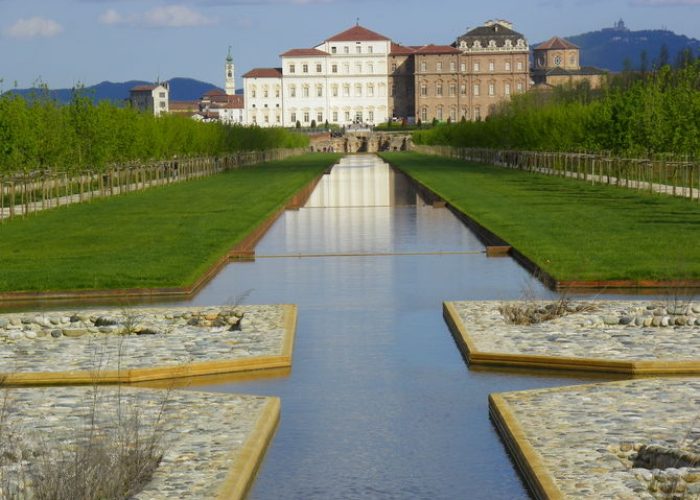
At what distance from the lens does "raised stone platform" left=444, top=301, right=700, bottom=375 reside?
1318 cm

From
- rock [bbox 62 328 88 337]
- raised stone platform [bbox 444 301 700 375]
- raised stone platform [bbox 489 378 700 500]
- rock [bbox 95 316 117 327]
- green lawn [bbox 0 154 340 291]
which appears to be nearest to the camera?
raised stone platform [bbox 489 378 700 500]

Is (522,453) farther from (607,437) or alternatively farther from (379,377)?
(379,377)

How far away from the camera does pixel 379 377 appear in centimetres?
1338

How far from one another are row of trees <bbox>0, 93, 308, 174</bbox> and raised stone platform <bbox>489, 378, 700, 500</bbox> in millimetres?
27011

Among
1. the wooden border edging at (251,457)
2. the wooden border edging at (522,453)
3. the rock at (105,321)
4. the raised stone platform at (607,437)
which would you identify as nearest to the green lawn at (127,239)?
the rock at (105,321)

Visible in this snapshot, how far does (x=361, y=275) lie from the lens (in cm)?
2189

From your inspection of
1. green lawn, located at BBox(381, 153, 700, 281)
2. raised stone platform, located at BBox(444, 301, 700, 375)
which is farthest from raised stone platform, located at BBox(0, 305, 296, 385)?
green lawn, located at BBox(381, 153, 700, 281)

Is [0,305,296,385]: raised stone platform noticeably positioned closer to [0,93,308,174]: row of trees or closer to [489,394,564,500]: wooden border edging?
[489,394,564,500]: wooden border edging

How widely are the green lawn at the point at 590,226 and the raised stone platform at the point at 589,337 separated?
3.37 m

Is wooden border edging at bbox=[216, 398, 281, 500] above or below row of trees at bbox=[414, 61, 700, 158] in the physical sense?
below

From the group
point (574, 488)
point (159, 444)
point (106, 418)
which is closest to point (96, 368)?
point (106, 418)

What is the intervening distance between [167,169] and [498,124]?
75.2 feet

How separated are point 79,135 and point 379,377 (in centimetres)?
3402

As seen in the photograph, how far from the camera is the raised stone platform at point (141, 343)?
513 inches
